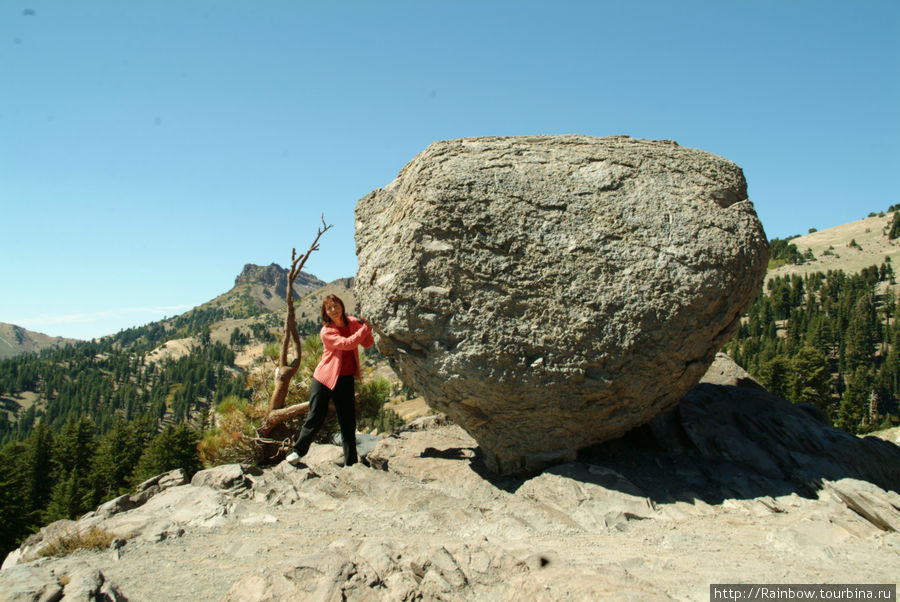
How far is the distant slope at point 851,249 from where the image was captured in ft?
507

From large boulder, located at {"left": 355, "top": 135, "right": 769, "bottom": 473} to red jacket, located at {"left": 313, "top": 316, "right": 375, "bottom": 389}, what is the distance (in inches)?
25.5

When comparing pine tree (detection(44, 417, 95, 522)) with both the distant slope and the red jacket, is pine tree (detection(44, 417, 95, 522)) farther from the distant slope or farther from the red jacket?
the distant slope

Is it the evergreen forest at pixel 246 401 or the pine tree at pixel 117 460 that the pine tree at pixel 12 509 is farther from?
the pine tree at pixel 117 460

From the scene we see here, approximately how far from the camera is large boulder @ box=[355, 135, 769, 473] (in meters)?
7.19

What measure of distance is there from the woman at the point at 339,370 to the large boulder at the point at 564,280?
89cm

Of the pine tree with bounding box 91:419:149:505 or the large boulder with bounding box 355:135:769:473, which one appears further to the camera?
the pine tree with bounding box 91:419:149:505

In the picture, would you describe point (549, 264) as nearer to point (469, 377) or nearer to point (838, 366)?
point (469, 377)

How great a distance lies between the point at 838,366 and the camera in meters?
102

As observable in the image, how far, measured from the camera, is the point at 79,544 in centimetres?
623

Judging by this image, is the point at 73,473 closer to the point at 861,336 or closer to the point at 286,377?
the point at 286,377

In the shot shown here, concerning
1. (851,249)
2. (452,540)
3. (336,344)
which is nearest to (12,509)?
(336,344)

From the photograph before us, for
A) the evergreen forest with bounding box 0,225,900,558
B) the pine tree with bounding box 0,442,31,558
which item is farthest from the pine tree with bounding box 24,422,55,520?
the pine tree with bounding box 0,442,31,558

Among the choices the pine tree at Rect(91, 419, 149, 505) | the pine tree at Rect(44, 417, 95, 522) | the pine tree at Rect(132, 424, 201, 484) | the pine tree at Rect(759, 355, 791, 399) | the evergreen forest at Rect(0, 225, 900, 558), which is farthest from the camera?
the pine tree at Rect(759, 355, 791, 399)

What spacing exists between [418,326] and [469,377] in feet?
3.60
